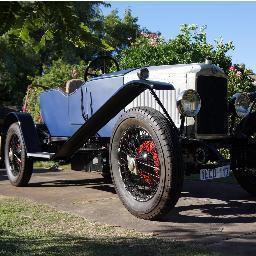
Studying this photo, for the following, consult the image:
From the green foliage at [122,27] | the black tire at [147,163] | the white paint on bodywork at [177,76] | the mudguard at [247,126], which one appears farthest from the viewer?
the green foliage at [122,27]

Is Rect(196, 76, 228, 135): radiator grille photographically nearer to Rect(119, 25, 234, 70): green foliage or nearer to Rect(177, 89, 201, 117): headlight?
Rect(177, 89, 201, 117): headlight

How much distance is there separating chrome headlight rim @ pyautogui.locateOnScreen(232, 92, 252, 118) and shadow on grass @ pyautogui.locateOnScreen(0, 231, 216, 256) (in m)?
2.56

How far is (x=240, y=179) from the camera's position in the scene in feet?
20.1

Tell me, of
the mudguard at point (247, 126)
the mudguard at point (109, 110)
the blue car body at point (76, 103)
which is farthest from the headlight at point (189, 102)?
the blue car body at point (76, 103)

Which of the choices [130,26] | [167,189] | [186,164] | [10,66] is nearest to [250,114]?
[186,164]

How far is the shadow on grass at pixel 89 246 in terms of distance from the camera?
348 centimetres

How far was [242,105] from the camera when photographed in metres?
5.95

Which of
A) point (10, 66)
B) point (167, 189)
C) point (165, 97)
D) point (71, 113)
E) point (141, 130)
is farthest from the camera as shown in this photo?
point (10, 66)

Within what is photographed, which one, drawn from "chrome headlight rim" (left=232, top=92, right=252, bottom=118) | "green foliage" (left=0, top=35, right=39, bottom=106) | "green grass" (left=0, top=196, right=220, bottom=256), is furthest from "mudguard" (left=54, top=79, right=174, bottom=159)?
"green foliage" (left=0, top=35, right=39, bottom=106)

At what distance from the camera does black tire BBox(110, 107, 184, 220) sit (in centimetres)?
446

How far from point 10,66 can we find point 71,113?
19.2 meters

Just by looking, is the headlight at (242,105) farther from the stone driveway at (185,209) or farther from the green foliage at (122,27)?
the green foliage at (122,27)

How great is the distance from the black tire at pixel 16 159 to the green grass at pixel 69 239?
1992 millimetres

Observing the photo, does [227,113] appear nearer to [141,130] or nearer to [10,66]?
[141,130]
